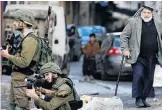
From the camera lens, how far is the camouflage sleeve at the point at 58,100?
6.56 m

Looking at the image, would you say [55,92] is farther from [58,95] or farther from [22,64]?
[22,64]

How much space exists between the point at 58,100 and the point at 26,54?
1.03 m

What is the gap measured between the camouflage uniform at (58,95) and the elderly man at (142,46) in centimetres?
301

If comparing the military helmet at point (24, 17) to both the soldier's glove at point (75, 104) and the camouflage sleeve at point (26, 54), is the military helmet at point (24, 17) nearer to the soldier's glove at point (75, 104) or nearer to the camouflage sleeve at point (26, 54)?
the camouflage sleeve at point (26, 54)

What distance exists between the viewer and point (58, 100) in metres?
6.61

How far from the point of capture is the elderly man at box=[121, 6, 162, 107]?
966 cm

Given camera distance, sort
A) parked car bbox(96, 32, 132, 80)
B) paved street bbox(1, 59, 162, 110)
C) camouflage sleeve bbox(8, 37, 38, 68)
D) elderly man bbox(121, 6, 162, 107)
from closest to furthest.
A: camouflage sleeve bbox(8, 37, 38, 68), elderly man bbox(121, 6, 162, 107), paved street bbox(1, 59, 162, 110), parked car bbox(96, 32, 132, 80)

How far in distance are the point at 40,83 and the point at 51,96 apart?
19 cm

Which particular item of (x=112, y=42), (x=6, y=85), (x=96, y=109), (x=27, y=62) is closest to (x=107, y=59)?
(x=112, y=42)

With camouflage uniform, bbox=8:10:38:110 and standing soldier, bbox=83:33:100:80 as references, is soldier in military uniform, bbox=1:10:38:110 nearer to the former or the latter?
camouflage uniform, bbox=8:10:38:110

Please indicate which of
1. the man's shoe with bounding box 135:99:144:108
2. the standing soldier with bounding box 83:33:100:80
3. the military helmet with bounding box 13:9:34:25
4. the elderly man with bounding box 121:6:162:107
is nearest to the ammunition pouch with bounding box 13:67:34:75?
the military helmet with bounding box 13:9:34:25

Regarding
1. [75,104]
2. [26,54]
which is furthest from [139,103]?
[75,104]

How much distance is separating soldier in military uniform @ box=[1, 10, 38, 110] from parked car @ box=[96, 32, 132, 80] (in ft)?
30.2

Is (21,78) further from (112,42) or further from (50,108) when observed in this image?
(112,42)
